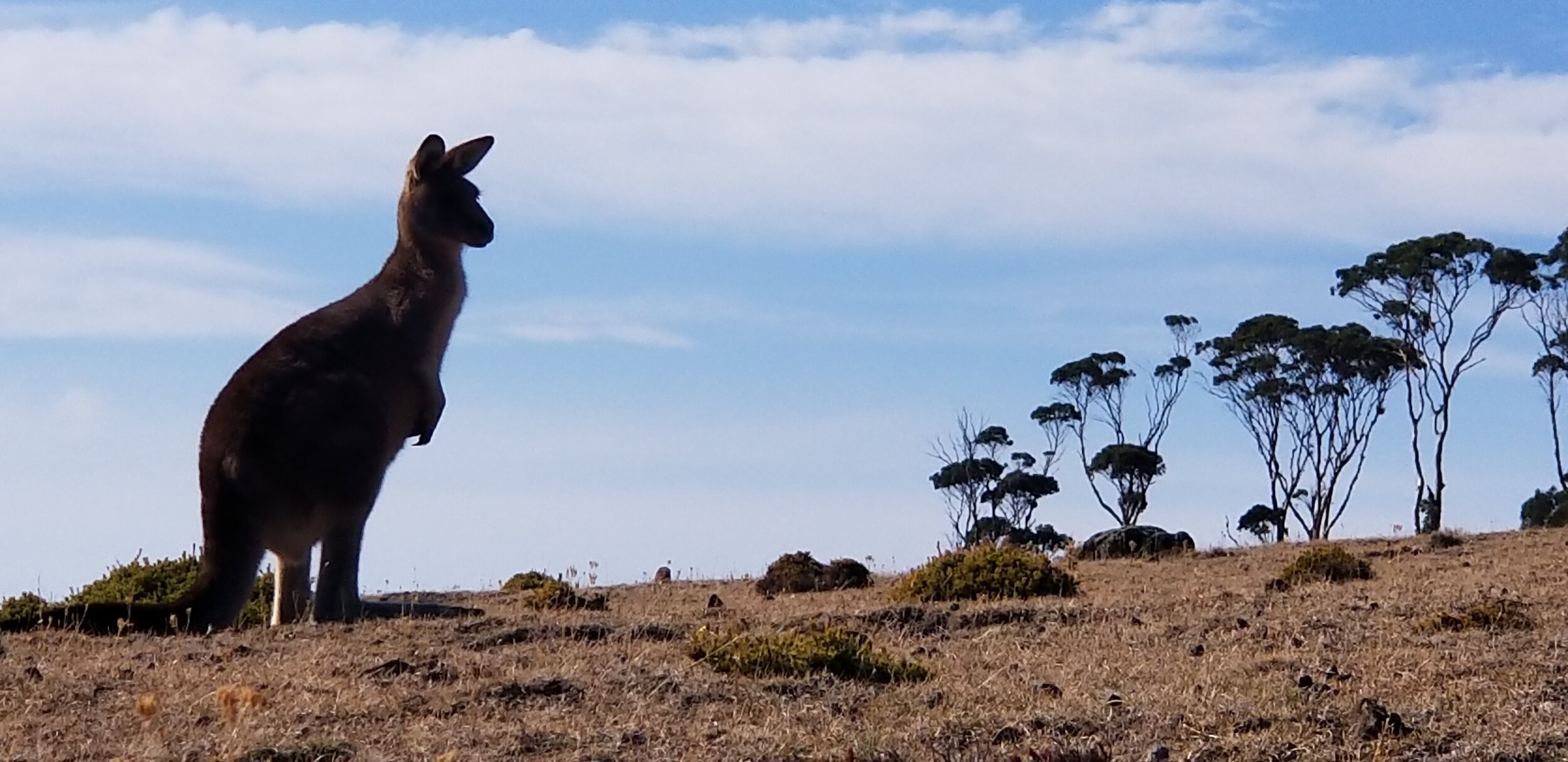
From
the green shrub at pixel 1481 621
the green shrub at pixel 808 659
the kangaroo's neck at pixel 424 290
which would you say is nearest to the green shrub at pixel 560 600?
the kangaroo's neck at pixel 424 290

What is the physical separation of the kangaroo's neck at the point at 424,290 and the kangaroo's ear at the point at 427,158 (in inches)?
17.4

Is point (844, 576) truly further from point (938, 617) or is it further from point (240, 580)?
point (240, 580)

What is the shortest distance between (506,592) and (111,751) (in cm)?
1220

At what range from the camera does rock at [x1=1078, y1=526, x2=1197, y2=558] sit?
72.2 ft

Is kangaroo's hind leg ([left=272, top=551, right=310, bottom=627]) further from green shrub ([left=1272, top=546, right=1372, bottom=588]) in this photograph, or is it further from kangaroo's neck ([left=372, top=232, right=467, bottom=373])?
green shrub ([left=1272, top=546, right=1372, bottom=588])

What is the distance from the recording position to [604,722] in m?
7.78

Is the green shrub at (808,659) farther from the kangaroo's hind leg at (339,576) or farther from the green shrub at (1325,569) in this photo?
the green shrub at (1325,569)

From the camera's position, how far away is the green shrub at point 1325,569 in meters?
15.5

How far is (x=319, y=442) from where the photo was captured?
11.6m

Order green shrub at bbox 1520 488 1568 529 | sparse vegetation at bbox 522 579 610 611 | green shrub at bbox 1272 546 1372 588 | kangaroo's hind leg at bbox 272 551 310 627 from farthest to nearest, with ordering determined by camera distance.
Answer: green shrub at bbox 1520 488 1568 529 → green shrub at bbox 1272 546 1372 588 → sparse vegetation at bbox 522 579 610 611 → kangaroo's hind leg at bbox 272 551 310 627

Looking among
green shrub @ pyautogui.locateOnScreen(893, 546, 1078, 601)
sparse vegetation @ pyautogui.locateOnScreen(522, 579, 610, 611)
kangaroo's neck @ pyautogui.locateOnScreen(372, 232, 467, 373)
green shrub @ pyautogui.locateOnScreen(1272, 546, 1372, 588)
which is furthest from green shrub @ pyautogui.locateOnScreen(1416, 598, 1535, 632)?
kangaroo's neck @ pyautogui.locateOnScreen(372, 232, 467, 373)

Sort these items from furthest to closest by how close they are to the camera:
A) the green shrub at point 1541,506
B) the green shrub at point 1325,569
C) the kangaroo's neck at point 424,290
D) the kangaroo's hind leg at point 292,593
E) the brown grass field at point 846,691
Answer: the green shrub at point 1541,506 < the green shrub at point 1325,569 < the kangaroo's neck at point 424,290 < the kangaroo's hind leg at point 292,593 < the brown grass field at point 846,691

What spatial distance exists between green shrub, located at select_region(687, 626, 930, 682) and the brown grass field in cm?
14

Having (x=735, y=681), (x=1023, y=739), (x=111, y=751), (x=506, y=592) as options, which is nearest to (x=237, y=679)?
(x=111, y=751)
